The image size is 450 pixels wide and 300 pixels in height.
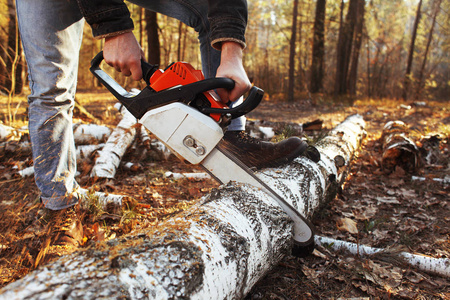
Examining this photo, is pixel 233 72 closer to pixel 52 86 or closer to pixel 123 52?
pixel 123 52

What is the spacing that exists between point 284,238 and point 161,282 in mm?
844

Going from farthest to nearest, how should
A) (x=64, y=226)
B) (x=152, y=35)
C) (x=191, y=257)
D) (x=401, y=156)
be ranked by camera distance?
(x=152, y=35) < (x=401, y=156) < (x=64, y=226) < (x=191, y=257)

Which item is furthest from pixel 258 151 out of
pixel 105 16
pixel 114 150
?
pixel 114 150

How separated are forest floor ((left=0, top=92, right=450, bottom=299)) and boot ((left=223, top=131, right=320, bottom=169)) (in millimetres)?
A: 614

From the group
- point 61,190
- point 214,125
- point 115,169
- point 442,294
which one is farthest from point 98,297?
point 115,169

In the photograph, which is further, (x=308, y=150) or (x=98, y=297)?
(x=308, y=150)

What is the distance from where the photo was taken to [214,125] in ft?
5.40

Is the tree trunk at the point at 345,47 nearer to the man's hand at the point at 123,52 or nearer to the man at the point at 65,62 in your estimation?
the man at the point at 65,62

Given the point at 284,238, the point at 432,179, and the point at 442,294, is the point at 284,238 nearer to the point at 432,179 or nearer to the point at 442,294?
the point at 442,294

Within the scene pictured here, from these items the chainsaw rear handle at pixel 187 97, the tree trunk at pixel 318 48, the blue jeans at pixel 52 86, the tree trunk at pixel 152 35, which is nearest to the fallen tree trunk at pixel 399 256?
the chainsaw rear handle at pixel 187 97

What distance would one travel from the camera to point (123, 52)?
5.56ft

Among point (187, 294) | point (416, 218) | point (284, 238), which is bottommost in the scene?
point (416, 218)

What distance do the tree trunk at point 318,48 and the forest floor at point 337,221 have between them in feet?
32.4

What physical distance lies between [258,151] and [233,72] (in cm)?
70
